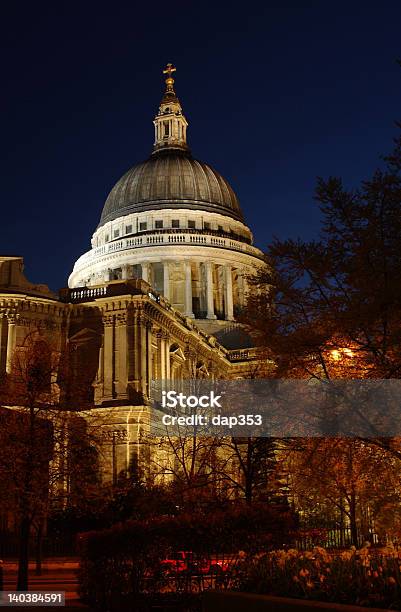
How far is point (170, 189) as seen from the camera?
9638 cm

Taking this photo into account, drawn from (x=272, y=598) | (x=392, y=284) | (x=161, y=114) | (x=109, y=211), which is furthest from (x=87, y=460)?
(x=161, y=114)

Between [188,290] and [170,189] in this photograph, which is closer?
[188,290]

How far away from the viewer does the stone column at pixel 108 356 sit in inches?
2162

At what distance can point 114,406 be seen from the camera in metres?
53.5

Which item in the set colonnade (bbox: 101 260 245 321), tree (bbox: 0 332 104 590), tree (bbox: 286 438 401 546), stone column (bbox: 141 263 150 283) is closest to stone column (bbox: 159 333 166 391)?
colonnade (bbox: 101 260 245 321)

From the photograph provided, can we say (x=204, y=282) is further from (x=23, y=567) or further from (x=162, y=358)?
(x=23, y=567)

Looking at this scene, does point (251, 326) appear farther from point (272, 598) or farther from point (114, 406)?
point (114, 406)

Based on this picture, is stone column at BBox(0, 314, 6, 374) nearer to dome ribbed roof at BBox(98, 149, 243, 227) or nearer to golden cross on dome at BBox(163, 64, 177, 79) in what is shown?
dome ribbed roof at BBox(98, 149, 243, 227)

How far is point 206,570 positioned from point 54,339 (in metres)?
40.7

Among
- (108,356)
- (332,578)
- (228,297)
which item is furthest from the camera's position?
(228,297)
